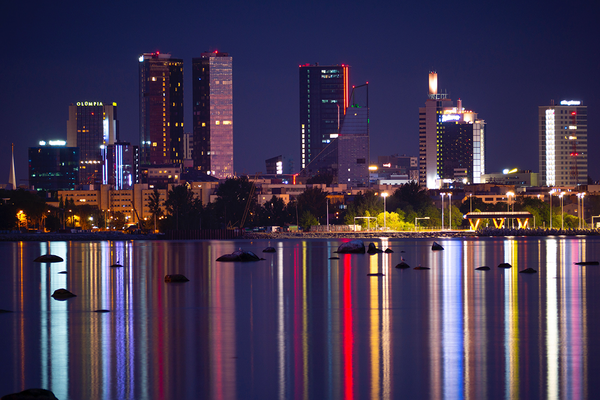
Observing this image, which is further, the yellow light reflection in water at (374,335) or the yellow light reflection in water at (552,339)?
the yellow light reflection in water at (374,335)

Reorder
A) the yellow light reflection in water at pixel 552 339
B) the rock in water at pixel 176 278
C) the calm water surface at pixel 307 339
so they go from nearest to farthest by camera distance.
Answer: the yellow light reflection in water at pixel 552 339, the calm water surface at pixel 307 339, the rock in water at pixel 176 278

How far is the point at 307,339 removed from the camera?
23.0m

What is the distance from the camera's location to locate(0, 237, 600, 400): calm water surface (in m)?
17.0

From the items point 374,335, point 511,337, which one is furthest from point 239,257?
point 511,337

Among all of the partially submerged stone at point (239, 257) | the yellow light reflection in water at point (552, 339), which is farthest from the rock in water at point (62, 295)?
the partially submerged stone at point (239, 257)

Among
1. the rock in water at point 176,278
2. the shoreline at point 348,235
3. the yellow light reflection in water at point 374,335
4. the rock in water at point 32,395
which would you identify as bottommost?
the shoreline at point 348,235

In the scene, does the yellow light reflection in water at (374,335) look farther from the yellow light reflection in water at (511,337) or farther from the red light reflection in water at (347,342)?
the yellow light reflection in water at (511,337)

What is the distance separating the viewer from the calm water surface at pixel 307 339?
55.6 feet

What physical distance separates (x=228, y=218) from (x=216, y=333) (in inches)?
5692

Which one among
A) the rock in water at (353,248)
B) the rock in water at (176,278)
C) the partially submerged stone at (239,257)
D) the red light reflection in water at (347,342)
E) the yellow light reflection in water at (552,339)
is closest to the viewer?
the red light reflection in water at (347,342)

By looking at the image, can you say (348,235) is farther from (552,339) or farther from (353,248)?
(552,339)

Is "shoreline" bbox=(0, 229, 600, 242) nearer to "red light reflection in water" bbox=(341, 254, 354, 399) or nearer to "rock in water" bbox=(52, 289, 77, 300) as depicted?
"red light reflection in water" bbox=(341, 254, 354, 399)

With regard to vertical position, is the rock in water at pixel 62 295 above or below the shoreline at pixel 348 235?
above

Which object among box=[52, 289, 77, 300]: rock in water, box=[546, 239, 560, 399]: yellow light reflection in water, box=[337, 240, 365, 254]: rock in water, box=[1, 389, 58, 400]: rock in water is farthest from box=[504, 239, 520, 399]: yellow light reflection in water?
box=[337, 240, 365, 254]: rock in water
